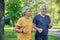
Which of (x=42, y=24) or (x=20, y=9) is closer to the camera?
(x=42, y=24)

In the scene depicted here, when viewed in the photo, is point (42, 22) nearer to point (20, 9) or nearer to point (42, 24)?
point (42, 24)

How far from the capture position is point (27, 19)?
5129 mm

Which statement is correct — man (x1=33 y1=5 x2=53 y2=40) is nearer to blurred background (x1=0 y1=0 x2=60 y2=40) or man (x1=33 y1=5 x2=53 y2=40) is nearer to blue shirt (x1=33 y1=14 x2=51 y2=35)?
blue shirt (x1=33 y1=14 x2=51 y2=35)

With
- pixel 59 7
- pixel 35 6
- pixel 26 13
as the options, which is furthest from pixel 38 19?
pixel 35 6

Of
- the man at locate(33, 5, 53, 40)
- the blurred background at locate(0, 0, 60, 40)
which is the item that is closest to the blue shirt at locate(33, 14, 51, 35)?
the man at locate(33, 5, 53, 40)

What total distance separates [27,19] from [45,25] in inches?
20.4

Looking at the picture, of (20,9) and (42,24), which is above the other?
(20,9)

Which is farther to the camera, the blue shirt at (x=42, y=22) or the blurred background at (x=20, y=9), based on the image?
the blurred background at (x=20, y=9)

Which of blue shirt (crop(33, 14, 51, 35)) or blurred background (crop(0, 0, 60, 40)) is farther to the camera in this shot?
blurred background (crop(0, 0, 60, 40))

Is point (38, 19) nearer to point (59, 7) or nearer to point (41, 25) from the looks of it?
point (41, 25)

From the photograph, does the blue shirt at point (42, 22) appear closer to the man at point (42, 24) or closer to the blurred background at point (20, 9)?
the man at point (42, 24)

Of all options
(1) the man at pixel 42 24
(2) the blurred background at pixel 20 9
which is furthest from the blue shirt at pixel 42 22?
(2) the blurred background at pixel 20 9

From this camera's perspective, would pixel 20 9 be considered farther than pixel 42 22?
Yes

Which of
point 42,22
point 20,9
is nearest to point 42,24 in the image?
point 42,22
